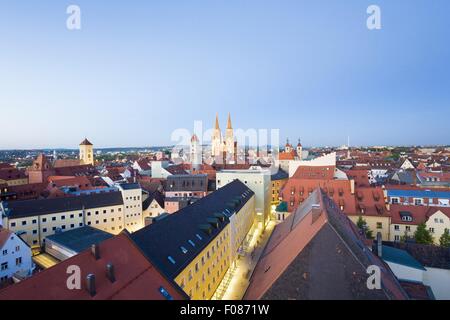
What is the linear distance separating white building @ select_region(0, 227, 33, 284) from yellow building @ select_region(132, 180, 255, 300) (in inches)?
771

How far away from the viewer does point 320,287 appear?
12867 mm

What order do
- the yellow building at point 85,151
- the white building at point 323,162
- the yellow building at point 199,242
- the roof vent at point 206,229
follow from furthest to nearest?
the yellow building at point 85,151
the white building at point 323,162
the roof vent at point 206,229
the yellow building at point 199,242

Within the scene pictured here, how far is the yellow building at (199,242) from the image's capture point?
18547mm

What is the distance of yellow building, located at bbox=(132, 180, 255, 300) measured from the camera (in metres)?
18.5

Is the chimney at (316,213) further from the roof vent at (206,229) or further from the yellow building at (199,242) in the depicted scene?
the roof vent at (206,229)

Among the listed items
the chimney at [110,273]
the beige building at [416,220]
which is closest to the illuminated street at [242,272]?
the chimney at [110,273]

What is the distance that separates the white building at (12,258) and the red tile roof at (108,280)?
2050 centimetres

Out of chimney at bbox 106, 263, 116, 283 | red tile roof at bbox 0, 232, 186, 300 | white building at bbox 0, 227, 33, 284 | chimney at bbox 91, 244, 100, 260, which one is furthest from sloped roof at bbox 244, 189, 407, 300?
white building at bbox 0, 227, 33, 284

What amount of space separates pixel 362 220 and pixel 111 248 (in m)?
33.2

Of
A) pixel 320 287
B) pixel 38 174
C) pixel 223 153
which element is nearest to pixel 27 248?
pixel 320 287
